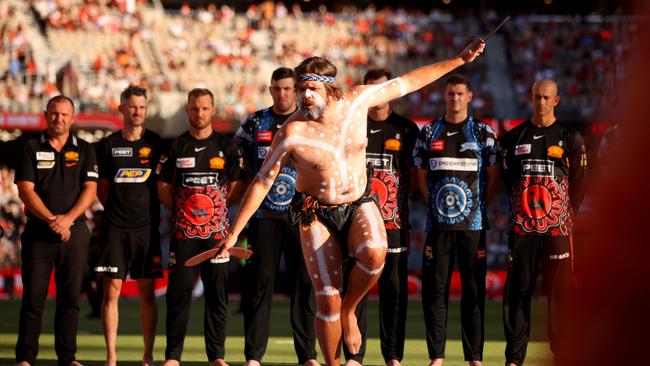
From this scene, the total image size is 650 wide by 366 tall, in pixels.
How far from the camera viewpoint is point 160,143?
350 inches

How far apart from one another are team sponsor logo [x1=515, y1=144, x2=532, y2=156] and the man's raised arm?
1780 mm

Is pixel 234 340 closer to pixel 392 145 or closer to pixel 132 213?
pixel 132 213

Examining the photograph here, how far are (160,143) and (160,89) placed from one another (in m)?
19.7

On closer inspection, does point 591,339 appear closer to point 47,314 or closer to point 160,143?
point 160,143

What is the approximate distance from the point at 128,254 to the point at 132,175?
2.17 feet

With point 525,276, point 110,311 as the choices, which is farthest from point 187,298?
point 525,276

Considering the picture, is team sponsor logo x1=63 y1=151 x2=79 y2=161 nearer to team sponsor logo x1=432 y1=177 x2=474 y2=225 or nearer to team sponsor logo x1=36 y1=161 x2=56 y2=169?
team sponsor logo x1=36 y1=161 x2=56 y2=169

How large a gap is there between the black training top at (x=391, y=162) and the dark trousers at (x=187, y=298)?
143cm

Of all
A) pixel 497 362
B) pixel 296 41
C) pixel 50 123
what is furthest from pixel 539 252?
pixel 296 41

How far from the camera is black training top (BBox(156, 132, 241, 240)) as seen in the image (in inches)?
339

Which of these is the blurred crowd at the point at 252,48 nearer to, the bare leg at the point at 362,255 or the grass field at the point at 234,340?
the grass field at the point at 234,340

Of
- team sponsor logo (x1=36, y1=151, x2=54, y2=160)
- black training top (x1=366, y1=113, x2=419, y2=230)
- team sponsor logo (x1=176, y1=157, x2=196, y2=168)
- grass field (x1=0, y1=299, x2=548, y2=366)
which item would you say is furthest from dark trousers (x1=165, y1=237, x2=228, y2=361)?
black training top (x1=366, y1=113, x2=419, y2=230)

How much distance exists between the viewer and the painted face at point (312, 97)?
6.75 metres

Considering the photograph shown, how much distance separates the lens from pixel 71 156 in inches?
348
